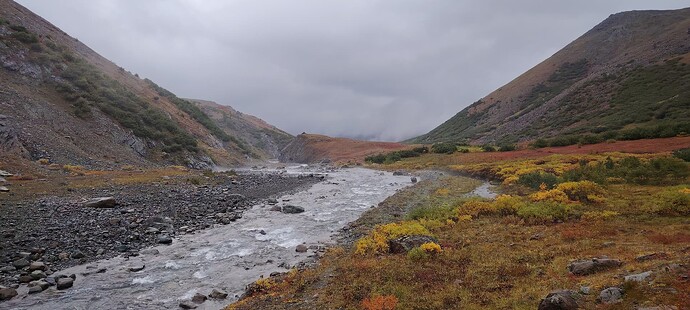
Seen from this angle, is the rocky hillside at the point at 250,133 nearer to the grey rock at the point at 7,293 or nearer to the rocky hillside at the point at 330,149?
the rocky hillside at the point at 330,149

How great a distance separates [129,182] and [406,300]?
30.1 meters

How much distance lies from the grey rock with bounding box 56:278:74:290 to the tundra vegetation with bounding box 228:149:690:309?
248 inches

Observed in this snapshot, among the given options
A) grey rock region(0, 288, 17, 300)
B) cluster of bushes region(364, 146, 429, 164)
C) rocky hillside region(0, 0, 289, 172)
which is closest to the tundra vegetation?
grey rock region(0, 288, 17, 300)

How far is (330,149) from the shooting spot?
11050 centimetres

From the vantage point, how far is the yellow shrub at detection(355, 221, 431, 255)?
13.8 metres

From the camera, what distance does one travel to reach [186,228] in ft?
64.6

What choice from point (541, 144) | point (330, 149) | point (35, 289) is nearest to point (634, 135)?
point (541, 144)

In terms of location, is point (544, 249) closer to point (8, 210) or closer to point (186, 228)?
point (186, 228)

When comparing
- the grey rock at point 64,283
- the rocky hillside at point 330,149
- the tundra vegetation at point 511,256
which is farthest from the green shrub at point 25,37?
the tundra vegetation at point 511,256

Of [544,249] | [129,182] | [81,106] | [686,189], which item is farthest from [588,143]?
[81,106]

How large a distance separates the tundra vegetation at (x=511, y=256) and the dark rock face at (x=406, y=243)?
0.89ft

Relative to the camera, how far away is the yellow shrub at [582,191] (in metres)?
20.1

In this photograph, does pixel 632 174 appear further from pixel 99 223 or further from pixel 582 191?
pixel 99 223

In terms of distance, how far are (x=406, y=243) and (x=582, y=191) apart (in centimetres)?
1366
